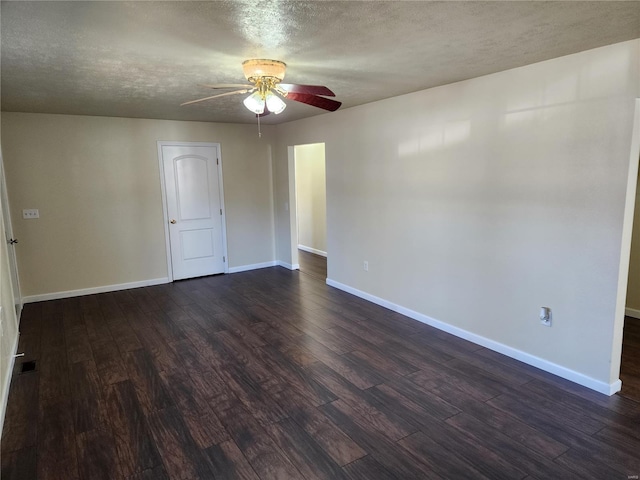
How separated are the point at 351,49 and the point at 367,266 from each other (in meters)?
2.90

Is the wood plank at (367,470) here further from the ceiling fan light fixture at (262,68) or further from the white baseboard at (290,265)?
the white baseboard at (290,265)

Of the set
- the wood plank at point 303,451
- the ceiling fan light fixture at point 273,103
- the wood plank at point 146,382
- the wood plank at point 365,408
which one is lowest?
the wood plank at point 303,451

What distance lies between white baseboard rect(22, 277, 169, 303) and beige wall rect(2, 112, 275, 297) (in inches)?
1.8

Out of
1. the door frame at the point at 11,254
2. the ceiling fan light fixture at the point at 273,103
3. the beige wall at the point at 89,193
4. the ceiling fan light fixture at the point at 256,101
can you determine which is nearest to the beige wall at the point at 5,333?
the door frame at the point at 11,254

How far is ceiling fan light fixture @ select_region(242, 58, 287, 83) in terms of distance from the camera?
260 centimetres

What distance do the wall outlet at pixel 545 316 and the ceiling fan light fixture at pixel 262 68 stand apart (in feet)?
8.83

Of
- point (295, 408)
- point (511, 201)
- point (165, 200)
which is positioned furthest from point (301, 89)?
point (165, 200)

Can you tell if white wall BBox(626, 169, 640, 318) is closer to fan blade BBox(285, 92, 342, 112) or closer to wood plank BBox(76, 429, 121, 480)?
fan blade BBox(285, 92, 342, 112)

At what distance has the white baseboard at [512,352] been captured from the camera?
2.79m

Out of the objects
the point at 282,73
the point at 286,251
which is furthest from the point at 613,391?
the point at 286,251

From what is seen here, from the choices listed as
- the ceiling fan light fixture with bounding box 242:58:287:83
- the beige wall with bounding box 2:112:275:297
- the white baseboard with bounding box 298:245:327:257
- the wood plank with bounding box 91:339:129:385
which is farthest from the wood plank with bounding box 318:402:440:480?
the white baseboard with bounding box 298:245:327:257

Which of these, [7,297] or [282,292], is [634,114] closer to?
[282,292]

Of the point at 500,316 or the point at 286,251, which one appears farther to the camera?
the point at 286,251

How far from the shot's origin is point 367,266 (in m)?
4.88
